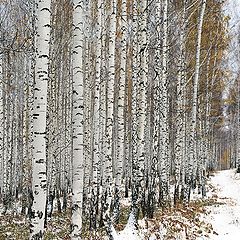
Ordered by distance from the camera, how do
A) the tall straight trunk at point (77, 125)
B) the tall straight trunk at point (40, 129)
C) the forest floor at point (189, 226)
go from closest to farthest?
the tall straight trunk at point (40, 129)
the tall straight trunk at point (77, 125)
the forest floor at point (189, 226)

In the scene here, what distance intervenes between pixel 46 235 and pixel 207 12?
44.2ft

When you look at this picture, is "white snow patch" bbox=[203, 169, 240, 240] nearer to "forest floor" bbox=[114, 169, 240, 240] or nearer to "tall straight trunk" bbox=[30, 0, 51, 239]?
"forest floor" bbox=[114, 169, 240, 240]

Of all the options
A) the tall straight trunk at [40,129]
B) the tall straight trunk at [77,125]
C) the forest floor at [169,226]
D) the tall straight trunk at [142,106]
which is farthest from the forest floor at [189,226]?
the tall straight trunk at [40,129]

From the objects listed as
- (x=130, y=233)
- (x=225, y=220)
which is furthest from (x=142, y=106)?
(x=225, y=220)

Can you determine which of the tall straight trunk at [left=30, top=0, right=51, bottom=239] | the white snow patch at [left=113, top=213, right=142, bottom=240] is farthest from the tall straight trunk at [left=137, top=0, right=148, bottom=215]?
the tall straight trunk at [left=30, top=0, right=51, bottom=239]

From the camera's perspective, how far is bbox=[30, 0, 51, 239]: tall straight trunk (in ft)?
19.1

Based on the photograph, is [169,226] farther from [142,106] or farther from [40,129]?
[40,129]

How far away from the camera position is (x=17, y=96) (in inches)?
847

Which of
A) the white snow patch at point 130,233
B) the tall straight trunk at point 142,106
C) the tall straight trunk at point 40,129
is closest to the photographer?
the tall straight trunk at point 40,129

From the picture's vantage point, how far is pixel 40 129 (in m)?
5.80

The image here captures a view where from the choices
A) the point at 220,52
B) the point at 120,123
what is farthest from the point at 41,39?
the point at 220,52

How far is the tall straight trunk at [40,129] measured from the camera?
5816 mm

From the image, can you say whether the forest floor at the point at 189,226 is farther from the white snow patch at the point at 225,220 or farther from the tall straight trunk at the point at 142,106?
the tall straight trunk at the point at 142,106

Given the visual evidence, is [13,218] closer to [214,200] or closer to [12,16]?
[214,200]
